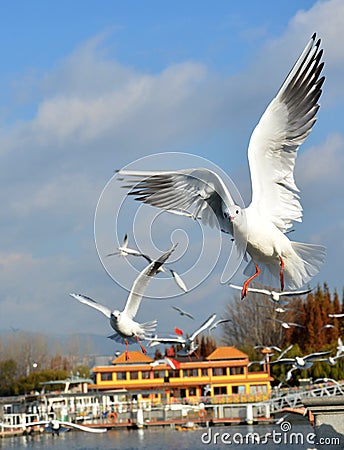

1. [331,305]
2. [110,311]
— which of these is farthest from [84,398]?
[110,311]

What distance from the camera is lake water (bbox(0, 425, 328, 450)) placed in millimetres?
25916

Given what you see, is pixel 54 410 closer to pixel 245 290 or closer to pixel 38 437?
pixel 38 437

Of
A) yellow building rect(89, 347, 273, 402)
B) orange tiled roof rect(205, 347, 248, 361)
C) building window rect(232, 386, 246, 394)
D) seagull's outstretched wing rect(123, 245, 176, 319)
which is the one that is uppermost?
orange tiled roof rect(205, 347, 248, 361)

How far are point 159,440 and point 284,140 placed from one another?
24363 millimetres

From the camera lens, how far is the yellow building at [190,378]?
39969 millimetres

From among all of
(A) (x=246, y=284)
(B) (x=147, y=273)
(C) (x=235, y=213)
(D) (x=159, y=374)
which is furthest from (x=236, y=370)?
(C) (x=235, y=213)

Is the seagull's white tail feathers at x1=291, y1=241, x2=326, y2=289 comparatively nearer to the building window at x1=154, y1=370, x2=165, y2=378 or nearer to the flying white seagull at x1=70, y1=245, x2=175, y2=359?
the flying white seagull at x1=70, y1=245, x2=175, y2=359

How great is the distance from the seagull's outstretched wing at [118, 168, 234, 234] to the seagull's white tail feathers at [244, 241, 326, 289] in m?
0.61

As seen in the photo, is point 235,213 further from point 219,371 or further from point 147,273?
point 219,371

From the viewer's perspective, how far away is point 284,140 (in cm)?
710

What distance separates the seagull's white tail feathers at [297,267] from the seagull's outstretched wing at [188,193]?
0.61 meters

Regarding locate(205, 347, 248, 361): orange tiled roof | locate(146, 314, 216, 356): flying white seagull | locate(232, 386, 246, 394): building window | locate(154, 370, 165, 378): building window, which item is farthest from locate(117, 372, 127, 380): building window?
locate(146, 314, 216, 356): flying white seagull

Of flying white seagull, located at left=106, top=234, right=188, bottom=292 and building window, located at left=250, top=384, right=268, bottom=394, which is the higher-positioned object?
flying white seagull, located at left=106, top=234, right=188, bottom=292

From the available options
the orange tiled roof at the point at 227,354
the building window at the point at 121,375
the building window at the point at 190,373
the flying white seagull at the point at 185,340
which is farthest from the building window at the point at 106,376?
the flying white seagull at the point at 185,340
